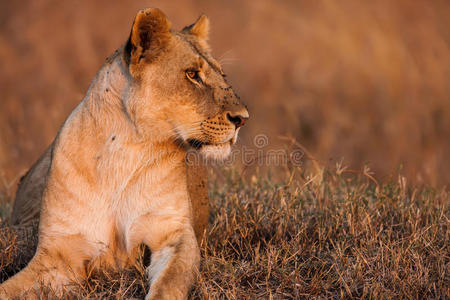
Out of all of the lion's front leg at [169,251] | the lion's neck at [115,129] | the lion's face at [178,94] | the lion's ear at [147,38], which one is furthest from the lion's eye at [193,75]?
the lion's front leg at [169,251]

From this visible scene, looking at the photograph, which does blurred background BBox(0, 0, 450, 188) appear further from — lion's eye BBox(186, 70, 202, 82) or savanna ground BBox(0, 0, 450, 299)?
lion's eye BBox(186, 70, 202, 82)

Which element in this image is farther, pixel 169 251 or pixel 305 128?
pixel 305 128

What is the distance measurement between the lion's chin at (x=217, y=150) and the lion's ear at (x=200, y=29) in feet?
2.73

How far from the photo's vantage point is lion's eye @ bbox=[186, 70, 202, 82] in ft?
10.7

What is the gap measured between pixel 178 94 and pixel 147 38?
324 mm

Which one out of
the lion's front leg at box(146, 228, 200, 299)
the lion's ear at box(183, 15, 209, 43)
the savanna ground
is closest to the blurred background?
the savanna ground

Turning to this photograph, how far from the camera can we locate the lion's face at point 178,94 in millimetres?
3127

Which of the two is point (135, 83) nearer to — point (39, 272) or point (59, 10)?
point (39, 272)

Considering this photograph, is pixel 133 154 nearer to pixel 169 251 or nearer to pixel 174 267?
pixel 169 251

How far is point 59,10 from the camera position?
1080cm

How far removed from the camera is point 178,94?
3.17m

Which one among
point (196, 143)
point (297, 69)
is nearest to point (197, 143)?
point (196, 143)

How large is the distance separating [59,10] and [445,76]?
6.54 m

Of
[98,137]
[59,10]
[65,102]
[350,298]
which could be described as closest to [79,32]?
[59,10]
